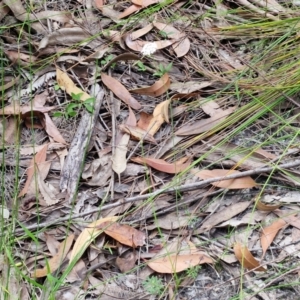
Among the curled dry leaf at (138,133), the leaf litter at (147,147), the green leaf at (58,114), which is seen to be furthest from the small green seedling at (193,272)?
the green leaf at (58,114)

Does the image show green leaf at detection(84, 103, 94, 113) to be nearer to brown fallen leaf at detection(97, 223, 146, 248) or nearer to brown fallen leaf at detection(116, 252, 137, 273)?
brown fallen leaf at detection(97, 223, 146, 248)

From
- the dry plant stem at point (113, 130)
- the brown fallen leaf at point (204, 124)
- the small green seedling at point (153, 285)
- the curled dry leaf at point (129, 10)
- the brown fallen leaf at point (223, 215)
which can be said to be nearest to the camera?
the small green seedling at point (153, 285)

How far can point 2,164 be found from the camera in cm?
182

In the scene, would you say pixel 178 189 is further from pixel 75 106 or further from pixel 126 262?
pixel 75 106

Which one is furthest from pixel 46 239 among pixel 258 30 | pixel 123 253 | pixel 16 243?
pixel 258 30

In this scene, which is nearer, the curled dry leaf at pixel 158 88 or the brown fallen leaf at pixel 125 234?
the brown fallen leaf at pixel 125 234

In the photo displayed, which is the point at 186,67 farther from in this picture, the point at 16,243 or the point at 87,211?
the point at 16,243

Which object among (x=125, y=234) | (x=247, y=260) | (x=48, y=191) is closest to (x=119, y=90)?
(x=48, y=191)

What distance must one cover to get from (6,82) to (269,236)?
3.76ft

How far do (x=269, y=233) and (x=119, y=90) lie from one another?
2.56ft

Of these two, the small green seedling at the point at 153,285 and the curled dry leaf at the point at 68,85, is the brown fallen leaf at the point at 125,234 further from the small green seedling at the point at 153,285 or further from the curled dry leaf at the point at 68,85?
the curled dry leaf at the point at 68,85

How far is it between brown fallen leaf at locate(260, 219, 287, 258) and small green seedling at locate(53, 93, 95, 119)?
2.49 feet

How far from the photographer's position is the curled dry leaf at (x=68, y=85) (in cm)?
204

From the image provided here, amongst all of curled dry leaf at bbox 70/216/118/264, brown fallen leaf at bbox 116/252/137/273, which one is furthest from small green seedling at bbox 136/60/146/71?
brown fallen leaf at bbox 116/252/137/273
